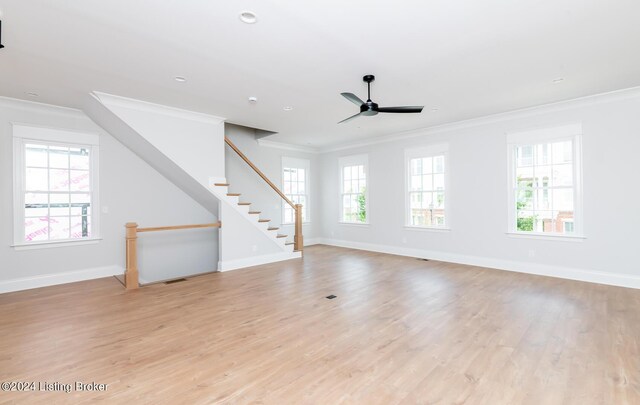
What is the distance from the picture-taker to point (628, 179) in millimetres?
4367

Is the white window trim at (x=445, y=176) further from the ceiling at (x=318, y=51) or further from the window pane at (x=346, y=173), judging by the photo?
the window pane at (x=346, y=173)

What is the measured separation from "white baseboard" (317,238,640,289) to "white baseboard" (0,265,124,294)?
5.45 m

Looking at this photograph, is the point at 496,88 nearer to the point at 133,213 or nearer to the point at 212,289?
the point at 212,289

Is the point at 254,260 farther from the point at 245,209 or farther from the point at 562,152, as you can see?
the point at 562,152

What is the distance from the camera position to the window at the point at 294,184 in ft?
26.8

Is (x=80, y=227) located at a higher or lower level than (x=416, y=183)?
lower

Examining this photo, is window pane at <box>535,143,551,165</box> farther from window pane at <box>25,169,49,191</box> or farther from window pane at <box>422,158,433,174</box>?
window pane at <box>25,169,49,191</box>

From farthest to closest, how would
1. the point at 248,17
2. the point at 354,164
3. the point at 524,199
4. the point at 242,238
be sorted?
1. the point at 354,164
2. the point at 242,238
3. the point at 524,199
4. the point at 248,17

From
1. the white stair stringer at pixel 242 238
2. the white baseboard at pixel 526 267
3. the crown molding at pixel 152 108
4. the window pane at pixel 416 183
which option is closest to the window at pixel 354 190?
the white baseboard at pixel 526 267

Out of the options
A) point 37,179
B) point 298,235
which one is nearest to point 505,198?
point 298,235

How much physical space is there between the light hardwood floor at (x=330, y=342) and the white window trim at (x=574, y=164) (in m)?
0.83

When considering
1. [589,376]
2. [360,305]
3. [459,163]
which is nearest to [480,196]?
[459,163]

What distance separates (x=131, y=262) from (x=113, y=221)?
1243 millimetres

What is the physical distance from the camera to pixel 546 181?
201 inches
